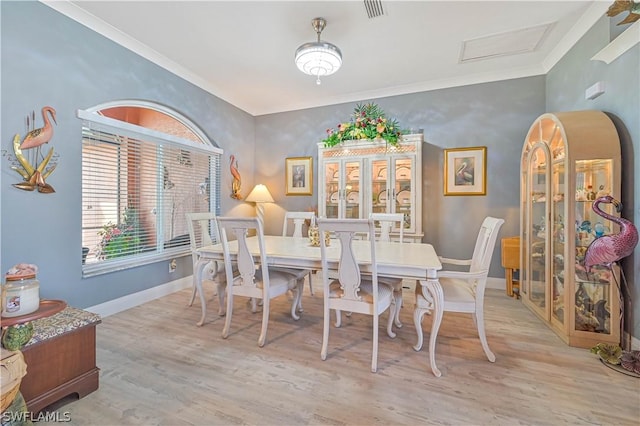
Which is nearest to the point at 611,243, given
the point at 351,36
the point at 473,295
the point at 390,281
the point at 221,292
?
the point at 473,295

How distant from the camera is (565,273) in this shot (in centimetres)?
226

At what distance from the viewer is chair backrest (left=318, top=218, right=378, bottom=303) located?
180 centimetres

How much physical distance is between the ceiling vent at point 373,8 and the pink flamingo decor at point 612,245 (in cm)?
229

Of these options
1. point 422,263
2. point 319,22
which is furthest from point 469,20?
point 422,263

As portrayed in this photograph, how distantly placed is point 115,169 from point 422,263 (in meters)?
3.09

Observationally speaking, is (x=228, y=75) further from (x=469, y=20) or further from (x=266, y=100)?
(x=469, y=20)

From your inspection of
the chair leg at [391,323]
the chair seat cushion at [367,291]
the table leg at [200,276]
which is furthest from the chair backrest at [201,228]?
the chair leg at [391,323]

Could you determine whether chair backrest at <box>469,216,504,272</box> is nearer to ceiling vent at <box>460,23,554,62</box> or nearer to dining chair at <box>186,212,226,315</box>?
ceiling vent at <box>460,23,554,62</box>

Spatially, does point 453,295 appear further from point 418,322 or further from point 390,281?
point 390,281

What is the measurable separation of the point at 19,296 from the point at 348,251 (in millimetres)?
1711

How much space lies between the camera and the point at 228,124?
4.45 m

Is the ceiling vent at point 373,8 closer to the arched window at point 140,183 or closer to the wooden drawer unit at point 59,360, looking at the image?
the arched window at point 140,183

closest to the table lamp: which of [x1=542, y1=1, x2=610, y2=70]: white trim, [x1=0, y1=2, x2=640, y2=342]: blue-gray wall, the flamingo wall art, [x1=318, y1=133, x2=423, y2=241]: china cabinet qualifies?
[x1=0, y1=2, x2=640, y2=342]: blue-gray wall

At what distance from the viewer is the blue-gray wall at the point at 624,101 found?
205 cm
